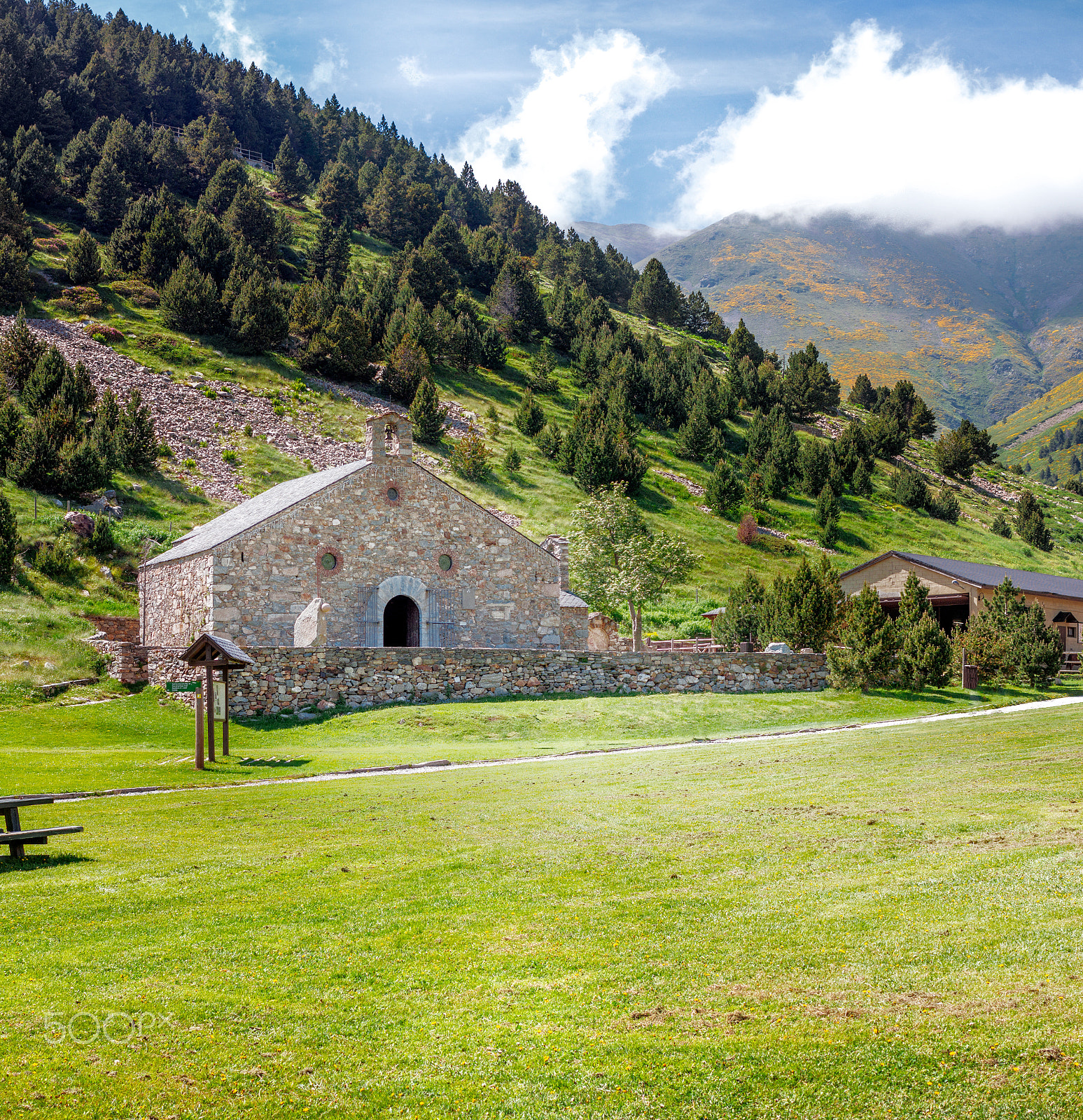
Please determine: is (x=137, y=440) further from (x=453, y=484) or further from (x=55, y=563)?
(x=453, y=484)

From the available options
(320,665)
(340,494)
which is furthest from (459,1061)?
(340,494)

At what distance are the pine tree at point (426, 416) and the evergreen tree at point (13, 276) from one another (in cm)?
2936

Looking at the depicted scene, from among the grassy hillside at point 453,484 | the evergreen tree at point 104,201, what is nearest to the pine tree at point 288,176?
the evergreen tree at point 104,201

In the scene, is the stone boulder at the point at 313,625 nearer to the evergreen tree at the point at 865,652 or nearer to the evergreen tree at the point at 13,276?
the evergreen tree at the point at 865,652

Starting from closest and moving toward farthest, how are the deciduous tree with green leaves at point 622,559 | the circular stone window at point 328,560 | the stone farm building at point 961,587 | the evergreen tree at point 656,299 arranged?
the circular stone window at point 328,560 < the deciduous tree with green leaves at point 622,559 < the stone farm building at point 961,587 < the evergreen tree at point 656,299

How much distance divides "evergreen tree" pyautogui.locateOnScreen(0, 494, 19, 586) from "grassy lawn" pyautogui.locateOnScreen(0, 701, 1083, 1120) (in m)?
28.6

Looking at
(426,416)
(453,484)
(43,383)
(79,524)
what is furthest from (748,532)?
(43,383)

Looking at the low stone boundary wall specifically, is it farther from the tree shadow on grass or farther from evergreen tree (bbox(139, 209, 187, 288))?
evergreen tree (bbox(139, 209, 187, 288))

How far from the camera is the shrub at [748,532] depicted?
65.0m

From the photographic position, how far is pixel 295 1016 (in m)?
5.45

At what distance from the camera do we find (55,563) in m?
38.5

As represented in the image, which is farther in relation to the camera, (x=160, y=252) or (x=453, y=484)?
(x=160, y=252)

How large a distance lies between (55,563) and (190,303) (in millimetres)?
40503

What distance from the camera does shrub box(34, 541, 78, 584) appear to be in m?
38.2
